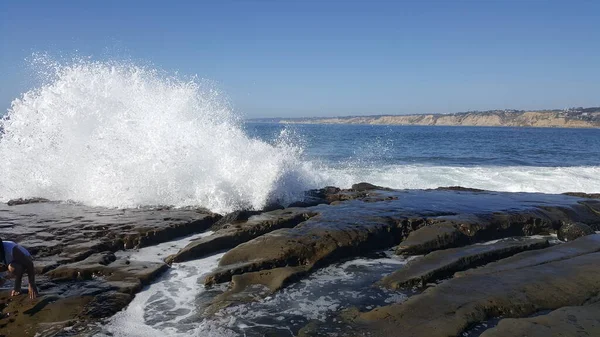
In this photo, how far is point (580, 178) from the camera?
19.9 meters

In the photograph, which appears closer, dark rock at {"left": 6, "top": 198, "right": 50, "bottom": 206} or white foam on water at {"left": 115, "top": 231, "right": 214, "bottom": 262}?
white foam on water at {"left": 115, "top": 231, "right": 214, "bottom": 262}

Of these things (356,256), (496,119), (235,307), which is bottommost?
(356,256)

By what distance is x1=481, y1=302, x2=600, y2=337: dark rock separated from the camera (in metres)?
4.40

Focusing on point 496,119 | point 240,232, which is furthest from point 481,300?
point 496,119

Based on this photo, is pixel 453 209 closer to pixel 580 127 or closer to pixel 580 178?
pixel 580 178

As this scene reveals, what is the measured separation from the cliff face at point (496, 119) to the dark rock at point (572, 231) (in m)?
127

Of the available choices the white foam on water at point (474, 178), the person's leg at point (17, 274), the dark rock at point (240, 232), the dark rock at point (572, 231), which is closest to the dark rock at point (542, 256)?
the dark rock at point (572, 231)

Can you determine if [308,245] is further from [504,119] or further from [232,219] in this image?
[504,119]

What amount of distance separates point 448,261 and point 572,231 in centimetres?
384

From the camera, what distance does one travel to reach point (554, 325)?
4547mm

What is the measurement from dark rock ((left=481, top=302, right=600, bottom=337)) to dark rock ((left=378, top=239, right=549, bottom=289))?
64.5 inches

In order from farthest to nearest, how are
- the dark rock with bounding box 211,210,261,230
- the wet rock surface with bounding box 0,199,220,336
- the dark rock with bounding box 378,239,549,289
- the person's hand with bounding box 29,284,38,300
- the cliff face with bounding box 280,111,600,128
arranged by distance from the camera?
1. the cliff face with bounding box 280,111,600,128
2. the dark rock with bounding box 211,210,261,230
3. the dark rock with bounding box 378,239,549,289
4. the person's hand with bounding box 29,284,38,300
5. the wet rock surface with bounding box 0,199,220,336

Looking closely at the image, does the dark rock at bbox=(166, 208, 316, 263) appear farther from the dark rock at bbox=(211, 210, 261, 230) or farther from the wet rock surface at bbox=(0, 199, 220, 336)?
the wet rock surface at bbox=(0, 199, 220, 336)

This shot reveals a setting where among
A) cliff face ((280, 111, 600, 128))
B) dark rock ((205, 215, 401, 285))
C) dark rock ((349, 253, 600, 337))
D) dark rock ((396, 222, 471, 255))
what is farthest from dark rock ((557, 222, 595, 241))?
cliff face ((280, 111, 600, 128))
